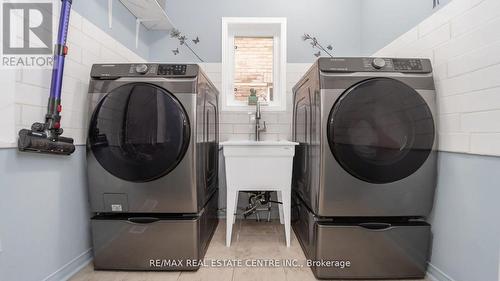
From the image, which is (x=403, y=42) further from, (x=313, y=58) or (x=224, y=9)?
(x=224, y=9)

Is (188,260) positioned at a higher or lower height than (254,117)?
lower

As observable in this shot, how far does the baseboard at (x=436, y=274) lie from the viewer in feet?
4.30

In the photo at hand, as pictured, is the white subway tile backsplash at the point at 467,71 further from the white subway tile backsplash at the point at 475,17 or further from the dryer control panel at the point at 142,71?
the dryer control panel at the point at 142,71

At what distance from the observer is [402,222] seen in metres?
1.41

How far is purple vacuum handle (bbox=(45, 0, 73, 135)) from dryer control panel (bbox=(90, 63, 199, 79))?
233 millimetres

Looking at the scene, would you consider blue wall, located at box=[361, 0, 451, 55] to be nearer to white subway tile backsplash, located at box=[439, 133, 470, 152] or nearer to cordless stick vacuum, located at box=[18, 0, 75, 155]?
white subway tile backsplash, located at box=[439, 133, 470, 152]

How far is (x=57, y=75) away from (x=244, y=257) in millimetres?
1468

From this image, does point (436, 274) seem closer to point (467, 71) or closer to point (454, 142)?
point (454, 142)

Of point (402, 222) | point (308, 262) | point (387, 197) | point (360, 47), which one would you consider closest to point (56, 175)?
point (308, 262)

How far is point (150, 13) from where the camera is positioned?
87.7 inches

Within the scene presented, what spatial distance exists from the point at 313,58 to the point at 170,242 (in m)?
2.04

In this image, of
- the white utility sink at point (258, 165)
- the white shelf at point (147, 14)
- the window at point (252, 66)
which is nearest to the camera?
the white utility sink at point (258, 165)

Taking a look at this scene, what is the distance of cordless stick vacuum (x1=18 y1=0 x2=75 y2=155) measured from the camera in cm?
113

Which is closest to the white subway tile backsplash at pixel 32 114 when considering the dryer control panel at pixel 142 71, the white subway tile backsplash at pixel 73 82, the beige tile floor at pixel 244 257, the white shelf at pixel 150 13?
the white subway tile backsplash at pixel 73 82
